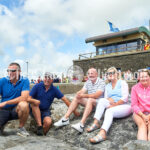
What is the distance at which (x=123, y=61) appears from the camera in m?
20.2

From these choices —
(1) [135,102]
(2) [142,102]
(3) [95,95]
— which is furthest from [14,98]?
(2) [142,102]

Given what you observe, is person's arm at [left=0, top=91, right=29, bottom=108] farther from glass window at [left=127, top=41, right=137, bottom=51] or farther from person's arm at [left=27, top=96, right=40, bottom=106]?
glass window at [left=127, top=41, right=137, bottom=51]

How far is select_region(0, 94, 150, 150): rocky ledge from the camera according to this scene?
2306 millimetres

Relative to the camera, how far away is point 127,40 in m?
22.3

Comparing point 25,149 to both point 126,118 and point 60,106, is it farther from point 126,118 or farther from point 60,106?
point 60,106

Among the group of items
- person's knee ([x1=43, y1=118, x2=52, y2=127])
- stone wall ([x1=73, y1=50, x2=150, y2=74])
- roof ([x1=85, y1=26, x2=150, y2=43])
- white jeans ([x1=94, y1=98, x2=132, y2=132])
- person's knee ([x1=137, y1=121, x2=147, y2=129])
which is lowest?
person's knee ([x1=43, y1=118, x2=52, y2=127])

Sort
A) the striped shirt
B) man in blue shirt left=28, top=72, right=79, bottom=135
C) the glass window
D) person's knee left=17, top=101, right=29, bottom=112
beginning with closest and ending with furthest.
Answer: person's knee left=17, top=101, right=29, bottom=112 → man in blue shirt left=28, top=72, right=79, bottom=135 → the striped shirt → the glass window

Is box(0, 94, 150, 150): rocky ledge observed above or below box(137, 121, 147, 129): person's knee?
below

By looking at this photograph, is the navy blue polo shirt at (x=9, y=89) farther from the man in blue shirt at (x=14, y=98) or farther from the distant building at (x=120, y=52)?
the distant building at (x=120, y=52)

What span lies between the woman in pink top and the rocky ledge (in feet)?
1.01

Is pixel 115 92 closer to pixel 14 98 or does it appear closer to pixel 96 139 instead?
pixel 96 139

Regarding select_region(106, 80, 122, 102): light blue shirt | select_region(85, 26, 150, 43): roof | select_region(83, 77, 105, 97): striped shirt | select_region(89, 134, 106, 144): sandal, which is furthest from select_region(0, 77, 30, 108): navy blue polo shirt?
select_region(85, 26, 150, 43): roof

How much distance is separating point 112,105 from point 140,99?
51 centimetres

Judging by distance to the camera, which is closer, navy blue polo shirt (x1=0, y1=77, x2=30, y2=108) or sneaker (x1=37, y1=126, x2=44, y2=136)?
navy blue polo shirt (x1=0, y1=77, x2=30, y2=108)
